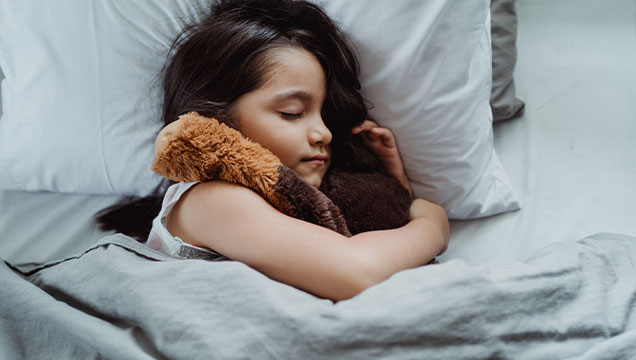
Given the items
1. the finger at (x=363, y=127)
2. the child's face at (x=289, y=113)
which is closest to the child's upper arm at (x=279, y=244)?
the child's face at (x=289, y=113)

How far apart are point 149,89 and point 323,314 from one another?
0.66m

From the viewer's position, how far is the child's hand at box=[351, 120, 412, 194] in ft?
3.17

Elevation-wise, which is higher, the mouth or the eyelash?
the eyelash

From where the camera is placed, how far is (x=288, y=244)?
0.69m

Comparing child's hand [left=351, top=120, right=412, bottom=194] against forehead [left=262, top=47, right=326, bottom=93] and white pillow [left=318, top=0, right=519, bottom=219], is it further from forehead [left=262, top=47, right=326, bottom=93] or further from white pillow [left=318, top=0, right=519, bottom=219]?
forehead [left=262, top=47, right=326, bottom=93]

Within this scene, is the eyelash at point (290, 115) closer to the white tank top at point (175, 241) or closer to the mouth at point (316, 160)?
the mouth at point (316, 160)

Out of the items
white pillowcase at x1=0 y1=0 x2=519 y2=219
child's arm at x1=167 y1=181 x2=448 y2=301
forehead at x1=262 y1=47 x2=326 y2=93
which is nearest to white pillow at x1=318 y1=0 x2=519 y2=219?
white pillowcase at x1=0 y1=0 x2=519 y2=219

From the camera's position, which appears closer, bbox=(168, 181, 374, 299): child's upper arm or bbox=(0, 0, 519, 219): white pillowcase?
bbox=(168, 181, 374, 299): child's upper arm

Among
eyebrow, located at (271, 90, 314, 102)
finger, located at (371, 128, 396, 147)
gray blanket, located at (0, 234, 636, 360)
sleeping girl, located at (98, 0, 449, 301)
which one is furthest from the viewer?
finger, located at (371, 128, 396, 147)

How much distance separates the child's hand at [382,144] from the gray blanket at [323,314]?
0.35 meters

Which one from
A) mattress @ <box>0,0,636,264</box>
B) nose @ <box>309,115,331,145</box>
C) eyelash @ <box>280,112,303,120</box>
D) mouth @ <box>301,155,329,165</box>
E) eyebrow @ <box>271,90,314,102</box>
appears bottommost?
mattress @ <box>0,0,636,264</box>

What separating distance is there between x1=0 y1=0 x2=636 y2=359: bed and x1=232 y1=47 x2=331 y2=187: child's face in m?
0.16

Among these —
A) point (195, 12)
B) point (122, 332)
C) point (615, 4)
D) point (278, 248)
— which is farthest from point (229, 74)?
point (615, 4)

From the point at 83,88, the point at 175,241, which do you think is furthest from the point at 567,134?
the point at 83,88
